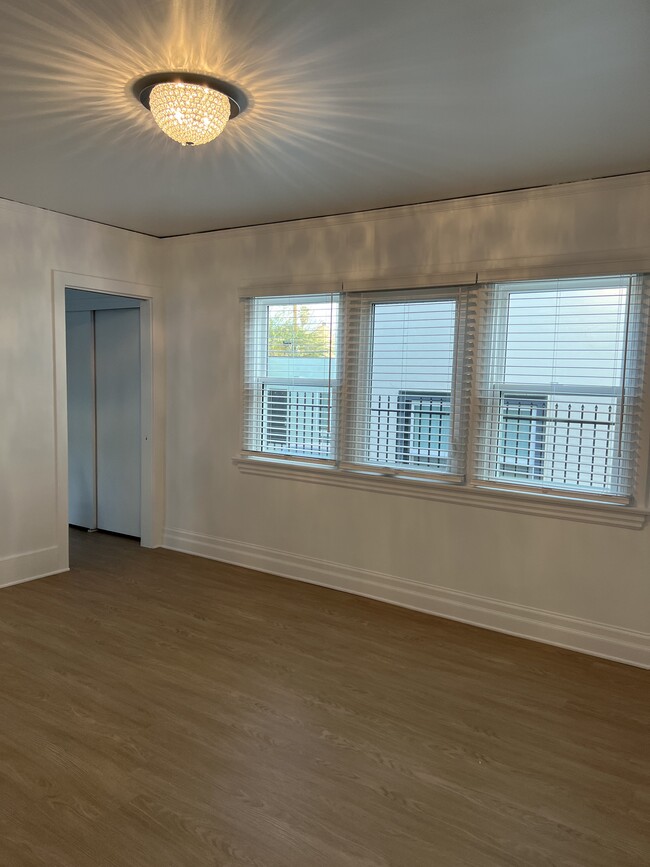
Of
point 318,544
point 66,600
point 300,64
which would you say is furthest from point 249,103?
point 66,600

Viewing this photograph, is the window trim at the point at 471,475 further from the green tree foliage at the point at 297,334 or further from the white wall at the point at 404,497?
the green tree foliage at the point at 297,334

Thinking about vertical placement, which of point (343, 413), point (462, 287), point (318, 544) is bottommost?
point (318, 544)

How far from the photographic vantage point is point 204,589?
13.7 feet

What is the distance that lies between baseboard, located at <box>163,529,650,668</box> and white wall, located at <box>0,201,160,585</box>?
45.6 inches

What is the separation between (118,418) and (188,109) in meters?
3.54

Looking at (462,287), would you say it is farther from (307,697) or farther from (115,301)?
(115,301)

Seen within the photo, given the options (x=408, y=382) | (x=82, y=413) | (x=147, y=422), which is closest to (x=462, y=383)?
(x=408, y=382)

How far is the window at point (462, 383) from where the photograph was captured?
3.26 meters

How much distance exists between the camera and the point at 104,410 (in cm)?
543

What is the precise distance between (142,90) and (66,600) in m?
3.03

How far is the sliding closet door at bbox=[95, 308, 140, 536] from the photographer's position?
204 inches

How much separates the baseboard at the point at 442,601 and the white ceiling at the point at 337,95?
7.95 feet

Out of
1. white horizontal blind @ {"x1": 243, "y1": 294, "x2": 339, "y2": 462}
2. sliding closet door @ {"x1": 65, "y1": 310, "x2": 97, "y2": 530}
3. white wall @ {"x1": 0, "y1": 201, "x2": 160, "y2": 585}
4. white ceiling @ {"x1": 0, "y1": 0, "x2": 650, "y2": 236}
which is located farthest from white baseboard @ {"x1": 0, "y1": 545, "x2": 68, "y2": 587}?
white ceiling @ {"x1": 0, "y1": 0, "x2": 650, "y2": 236}

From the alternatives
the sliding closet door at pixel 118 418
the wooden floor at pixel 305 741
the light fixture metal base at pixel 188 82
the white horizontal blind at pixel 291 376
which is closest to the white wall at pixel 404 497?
the white horizontal blind at pixel 291 376
